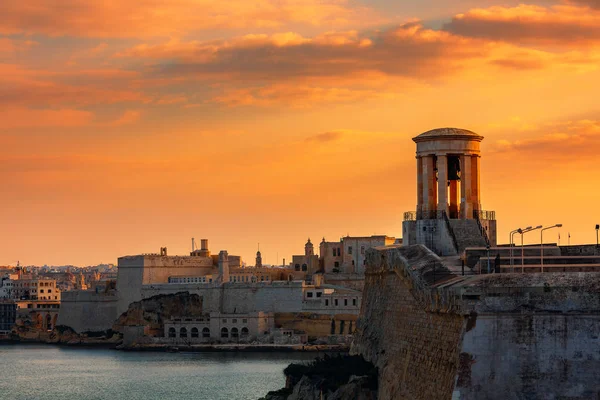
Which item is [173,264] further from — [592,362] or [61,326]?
[592,362]

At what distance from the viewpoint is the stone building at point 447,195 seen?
31672 millimetres

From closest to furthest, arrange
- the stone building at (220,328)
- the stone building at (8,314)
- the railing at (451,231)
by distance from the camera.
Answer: the railing at (451,231), the stone building at (220,328), the stone building at (8,314)

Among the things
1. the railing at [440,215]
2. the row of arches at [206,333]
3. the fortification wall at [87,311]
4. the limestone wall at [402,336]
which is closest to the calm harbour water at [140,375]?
the row of arches at [206,333]

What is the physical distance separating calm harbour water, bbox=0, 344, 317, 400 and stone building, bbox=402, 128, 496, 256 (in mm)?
18786

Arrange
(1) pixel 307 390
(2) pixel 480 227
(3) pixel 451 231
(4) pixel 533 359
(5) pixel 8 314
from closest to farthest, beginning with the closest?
(4) pixel 533 359 < (1) pixel 307 390 < (3) pixel 451 231 < (2) pixel 480 227 < (5) pixel 8 314

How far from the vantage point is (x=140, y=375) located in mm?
64000

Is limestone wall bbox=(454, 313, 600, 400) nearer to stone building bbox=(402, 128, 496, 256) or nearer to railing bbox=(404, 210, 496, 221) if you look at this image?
stone building bbox=(402, 128, 496, 256)

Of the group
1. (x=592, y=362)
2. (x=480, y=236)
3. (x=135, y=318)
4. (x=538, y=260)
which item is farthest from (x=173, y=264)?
(x=592, y=362)

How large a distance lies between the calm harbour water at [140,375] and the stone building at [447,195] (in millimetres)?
18786

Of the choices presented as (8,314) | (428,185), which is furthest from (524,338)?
(8,314)

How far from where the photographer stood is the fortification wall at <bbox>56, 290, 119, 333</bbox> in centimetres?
9388

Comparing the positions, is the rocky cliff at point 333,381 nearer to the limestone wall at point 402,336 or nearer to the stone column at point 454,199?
the limestone wall at point 402,336

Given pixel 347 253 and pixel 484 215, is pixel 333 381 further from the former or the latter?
pixel 347 253

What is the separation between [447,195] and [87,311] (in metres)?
65.7
